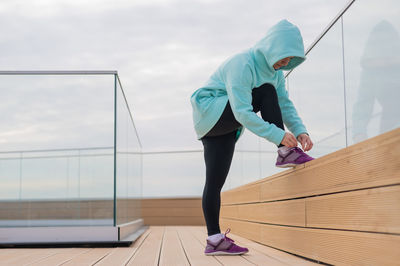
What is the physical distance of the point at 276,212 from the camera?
285 cm

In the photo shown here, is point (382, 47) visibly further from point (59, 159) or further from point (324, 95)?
point (59, 159)

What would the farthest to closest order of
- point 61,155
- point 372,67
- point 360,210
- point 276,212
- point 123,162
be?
point 123,162 → point 61,155 → point 276,212 → point 372,67 → point 360,210

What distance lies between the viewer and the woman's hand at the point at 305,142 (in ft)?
7.91

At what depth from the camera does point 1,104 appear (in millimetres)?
3738

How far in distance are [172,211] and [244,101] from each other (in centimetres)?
654

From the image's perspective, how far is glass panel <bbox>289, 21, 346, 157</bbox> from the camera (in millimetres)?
2148

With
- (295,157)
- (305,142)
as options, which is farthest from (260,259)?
(305,142)

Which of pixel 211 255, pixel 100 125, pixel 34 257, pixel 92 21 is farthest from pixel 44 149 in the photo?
pixel 92 21

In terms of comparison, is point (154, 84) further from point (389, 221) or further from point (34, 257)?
point (389, 221)

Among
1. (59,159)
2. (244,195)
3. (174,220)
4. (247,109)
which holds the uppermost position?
(247,109)

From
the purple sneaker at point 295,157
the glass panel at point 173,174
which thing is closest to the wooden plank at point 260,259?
the purple sneaker at point 295,157

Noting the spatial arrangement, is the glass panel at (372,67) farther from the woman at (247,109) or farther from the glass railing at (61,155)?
the glass railing at (61,155)

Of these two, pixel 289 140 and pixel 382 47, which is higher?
pixel 382 47

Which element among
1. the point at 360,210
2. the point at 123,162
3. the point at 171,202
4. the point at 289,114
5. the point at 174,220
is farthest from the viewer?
the point at 171,202
